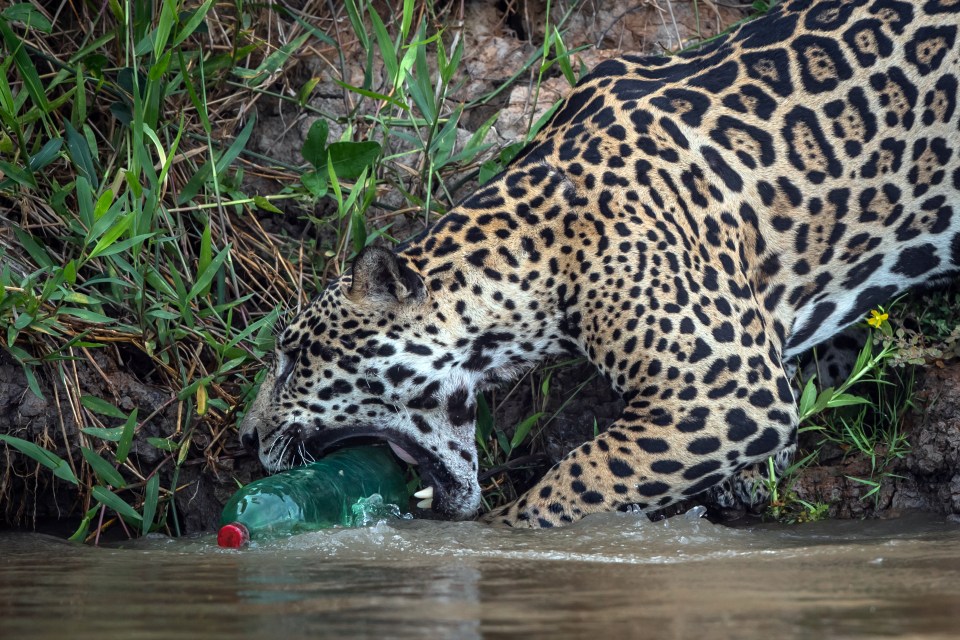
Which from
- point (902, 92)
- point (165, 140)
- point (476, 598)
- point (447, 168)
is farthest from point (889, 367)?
point (165, 140)

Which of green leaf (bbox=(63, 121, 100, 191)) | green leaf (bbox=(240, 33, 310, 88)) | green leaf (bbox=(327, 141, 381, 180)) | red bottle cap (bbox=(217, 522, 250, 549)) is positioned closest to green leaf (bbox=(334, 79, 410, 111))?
green leaf (bbox=(327, 141, 381, 180))

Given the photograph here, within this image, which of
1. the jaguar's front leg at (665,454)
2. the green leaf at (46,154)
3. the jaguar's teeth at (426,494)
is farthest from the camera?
the green leaf at (46,154)

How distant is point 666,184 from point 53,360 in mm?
2990

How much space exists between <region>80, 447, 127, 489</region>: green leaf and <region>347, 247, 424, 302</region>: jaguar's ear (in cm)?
135

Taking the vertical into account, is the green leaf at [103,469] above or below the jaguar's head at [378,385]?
below

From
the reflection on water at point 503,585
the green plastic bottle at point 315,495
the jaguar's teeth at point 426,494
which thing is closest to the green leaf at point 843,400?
the reflection on water at point 503,585

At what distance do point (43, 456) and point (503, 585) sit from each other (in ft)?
8.95

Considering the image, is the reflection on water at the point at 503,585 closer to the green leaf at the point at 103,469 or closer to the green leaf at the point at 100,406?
the green leaf at the point at 103,469

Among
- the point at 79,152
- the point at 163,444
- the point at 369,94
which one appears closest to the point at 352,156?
the point at 369,94

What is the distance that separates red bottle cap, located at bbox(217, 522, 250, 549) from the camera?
190 inches

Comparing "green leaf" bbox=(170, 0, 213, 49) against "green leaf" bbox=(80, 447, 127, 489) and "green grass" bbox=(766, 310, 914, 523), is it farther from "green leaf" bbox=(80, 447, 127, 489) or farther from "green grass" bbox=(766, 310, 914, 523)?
"green grass" bbox=(766, 310, 914, 523)

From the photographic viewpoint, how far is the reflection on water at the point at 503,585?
2982 millimetres

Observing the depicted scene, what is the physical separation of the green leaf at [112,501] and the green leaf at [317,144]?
2158 millimetres

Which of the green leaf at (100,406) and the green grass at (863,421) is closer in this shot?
the green leaf at (100,406)
